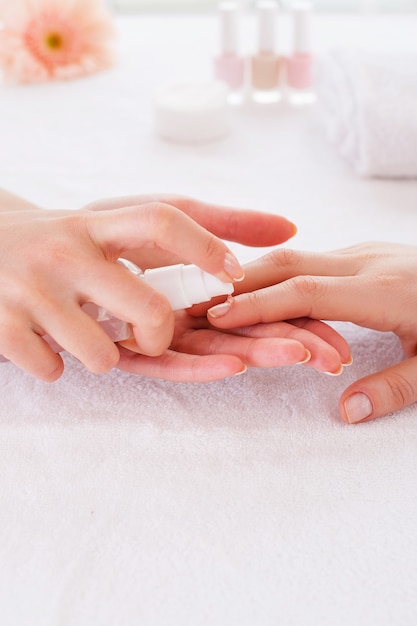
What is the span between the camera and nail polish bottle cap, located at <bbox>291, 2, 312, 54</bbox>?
4.78 feet

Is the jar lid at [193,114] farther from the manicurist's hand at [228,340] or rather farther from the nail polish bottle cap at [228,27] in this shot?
the manicurist's hand at [228,340]

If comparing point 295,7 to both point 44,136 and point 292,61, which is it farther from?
point 44,136

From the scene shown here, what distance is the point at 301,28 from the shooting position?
146cm

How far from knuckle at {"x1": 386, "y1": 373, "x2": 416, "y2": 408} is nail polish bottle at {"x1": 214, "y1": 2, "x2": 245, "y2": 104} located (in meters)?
0.93

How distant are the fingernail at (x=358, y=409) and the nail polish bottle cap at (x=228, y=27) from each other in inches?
38.8

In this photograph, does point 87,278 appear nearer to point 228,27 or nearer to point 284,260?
point 284,260

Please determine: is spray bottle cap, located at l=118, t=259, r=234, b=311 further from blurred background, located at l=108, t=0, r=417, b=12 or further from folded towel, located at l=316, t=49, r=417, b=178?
blurred background, located at l=108, t=0, r=417, b=12

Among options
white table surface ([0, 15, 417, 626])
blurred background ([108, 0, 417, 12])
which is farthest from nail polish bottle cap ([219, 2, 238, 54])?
blurred background ([108, 0, 417, 12])

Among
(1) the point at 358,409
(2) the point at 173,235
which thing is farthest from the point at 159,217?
(1) the point at 358,409

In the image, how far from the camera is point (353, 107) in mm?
1226

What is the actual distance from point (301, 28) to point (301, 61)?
0.20 feet

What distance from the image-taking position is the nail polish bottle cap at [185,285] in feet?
2.15

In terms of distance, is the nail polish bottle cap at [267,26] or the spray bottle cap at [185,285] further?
the nail polish bottle cap at [267,26]

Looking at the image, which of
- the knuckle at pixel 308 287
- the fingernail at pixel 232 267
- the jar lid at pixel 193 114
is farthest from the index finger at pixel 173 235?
the jar lid at pixel 193 114
